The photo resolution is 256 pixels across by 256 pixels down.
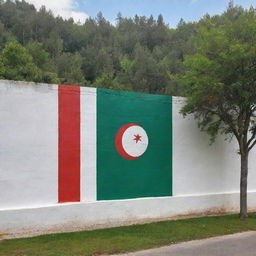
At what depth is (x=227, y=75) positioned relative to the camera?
30.7 feet

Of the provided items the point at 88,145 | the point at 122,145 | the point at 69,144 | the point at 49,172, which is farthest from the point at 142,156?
the point at 49,172

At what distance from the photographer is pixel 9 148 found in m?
8.15

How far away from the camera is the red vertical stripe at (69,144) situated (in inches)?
348

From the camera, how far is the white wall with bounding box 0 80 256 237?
8141mm

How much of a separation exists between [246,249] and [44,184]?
15.9 ft

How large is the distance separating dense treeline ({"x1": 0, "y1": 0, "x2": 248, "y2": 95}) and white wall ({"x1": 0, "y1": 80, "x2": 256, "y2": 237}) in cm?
2403

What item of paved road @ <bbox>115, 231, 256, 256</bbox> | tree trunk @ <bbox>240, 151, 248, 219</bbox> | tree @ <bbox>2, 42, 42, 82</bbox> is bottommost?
paved road @ <bbox>115, 231, 256, 256</bbox>

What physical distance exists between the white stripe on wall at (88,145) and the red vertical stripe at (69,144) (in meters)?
0.14

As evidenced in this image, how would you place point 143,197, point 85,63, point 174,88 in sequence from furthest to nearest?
point 85,63, point 174,88, point 143,197

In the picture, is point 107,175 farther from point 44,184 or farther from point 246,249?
point 246,249

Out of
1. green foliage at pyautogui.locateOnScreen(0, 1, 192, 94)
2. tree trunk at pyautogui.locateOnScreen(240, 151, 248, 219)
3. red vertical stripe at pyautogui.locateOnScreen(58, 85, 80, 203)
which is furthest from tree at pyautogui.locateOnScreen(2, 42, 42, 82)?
tree trunk at pyautogui.locateOnScreen(240, 151, 248, 219)

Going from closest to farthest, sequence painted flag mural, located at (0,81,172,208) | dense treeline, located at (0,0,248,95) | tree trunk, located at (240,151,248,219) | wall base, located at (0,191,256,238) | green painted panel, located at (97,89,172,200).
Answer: wall base, located at (0,191,256,238), painted flag mural, located at (0,81,172,208), green painted panel, located at (97,89,172,200), tree trunk, located at (240,151,248,219), dense treeline, located at (0,0,248,95)

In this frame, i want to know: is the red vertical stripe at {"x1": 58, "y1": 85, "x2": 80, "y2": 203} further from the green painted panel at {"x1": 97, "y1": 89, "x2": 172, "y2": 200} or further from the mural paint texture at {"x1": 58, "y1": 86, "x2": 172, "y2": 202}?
the green painted panel at {"x1": 97, "y1": 89, "x2": 172, "y2": 200}

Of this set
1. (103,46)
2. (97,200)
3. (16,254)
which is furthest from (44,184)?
(103,46)
